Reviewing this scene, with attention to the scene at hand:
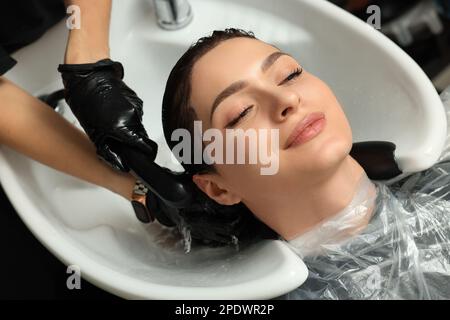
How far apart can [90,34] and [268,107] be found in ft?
1.35

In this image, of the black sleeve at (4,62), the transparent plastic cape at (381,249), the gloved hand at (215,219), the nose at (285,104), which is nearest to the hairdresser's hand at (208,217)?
the gloved hand at (215,219)

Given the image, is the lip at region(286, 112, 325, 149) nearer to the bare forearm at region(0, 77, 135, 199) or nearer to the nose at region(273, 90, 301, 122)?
the nose at region(273, 90, 301, 122)

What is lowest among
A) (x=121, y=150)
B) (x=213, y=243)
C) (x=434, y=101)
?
(x=213, y=243)

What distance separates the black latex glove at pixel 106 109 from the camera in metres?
0.81

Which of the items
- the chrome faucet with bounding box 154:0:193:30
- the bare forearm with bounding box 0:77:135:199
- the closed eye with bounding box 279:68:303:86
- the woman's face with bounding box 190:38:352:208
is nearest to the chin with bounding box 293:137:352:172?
the woman's face with bounding box 190:38:352:208

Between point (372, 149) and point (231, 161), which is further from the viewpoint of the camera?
point (372, 149)

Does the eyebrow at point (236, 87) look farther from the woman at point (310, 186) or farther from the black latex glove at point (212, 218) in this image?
the black latex glove at point (212, 218)

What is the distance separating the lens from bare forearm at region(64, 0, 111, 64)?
0.90 m

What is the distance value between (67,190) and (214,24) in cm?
47

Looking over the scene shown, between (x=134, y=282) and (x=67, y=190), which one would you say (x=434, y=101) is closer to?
(x=134, y=282)

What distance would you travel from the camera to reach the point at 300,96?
75 centimetres

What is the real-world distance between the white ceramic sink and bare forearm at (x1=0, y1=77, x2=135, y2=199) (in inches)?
1.9

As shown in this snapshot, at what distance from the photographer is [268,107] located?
0.73m

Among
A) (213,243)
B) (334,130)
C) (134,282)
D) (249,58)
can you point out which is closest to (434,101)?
(334,130)
